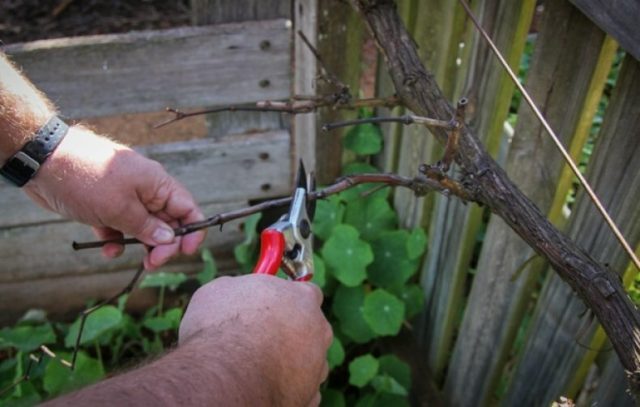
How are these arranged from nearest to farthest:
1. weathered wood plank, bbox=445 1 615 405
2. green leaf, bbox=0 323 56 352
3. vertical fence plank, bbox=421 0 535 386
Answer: weathered wood plank, bbox=445 1 615 405, vertical fence plank, bbox=421 0 535 386, green leaf, bbox=0 323 56 352

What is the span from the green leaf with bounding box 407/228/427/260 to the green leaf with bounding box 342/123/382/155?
0.36 m

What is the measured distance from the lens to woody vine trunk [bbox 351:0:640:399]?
3.43 ft

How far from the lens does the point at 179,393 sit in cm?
95

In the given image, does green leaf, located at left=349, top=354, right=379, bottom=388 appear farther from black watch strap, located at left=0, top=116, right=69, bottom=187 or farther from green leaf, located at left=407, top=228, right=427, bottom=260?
black watch strap, located at left=0, top=116, right=69, bottom=187

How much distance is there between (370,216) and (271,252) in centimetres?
118

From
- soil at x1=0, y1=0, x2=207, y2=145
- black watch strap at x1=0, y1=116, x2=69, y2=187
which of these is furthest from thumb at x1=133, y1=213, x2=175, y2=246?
Answer: soil at x1=0, y1=0, x2=207, y2=145

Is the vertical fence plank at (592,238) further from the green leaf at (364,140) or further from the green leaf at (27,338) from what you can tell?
the green leaf at (27,338)

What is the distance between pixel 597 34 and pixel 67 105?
5.68ft

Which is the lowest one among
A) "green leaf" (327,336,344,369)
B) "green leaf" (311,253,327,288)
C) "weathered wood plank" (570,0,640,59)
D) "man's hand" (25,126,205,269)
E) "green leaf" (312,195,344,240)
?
"green leaf" (327,336,344,369)

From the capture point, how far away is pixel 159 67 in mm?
2186

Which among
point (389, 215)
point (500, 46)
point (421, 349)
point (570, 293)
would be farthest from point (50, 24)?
point (570, 293)

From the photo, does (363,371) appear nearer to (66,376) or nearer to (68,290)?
(66,376)

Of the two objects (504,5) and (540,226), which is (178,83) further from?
(540,226)

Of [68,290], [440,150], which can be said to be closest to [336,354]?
[440,150]
